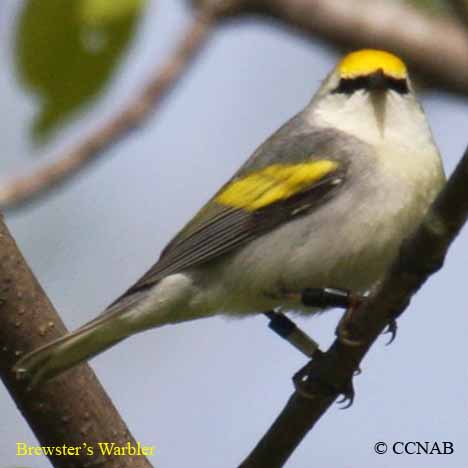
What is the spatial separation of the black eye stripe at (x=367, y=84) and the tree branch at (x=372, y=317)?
1.35 m

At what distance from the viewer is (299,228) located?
10.8ft

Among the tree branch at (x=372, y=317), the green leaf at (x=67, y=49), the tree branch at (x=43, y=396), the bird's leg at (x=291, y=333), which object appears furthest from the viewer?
the bird's leg at (x=291, y=333)

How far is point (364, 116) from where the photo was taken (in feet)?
12.3

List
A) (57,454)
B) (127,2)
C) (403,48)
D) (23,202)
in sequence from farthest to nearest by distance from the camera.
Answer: (403,48) < (23,202) < (127,2) < (57,454)

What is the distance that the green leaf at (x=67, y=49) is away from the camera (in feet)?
8.91

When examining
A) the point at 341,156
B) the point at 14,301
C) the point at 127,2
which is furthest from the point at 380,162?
the point at 14,301

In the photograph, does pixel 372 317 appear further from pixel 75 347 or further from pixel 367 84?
pixel 367 84

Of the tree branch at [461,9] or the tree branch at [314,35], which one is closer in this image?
the tree branch at [461,9]

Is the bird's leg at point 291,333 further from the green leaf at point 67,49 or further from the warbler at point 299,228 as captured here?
the green leaf at point 67,49

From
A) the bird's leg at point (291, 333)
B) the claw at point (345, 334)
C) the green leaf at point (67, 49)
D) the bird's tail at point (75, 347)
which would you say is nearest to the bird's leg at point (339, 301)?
the claw at point (345, 334)

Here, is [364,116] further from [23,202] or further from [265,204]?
[23,202]

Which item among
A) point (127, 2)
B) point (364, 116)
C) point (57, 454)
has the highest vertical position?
point (127, 2)

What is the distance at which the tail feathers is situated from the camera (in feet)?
8.18

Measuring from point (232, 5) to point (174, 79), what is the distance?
361 millimetres
